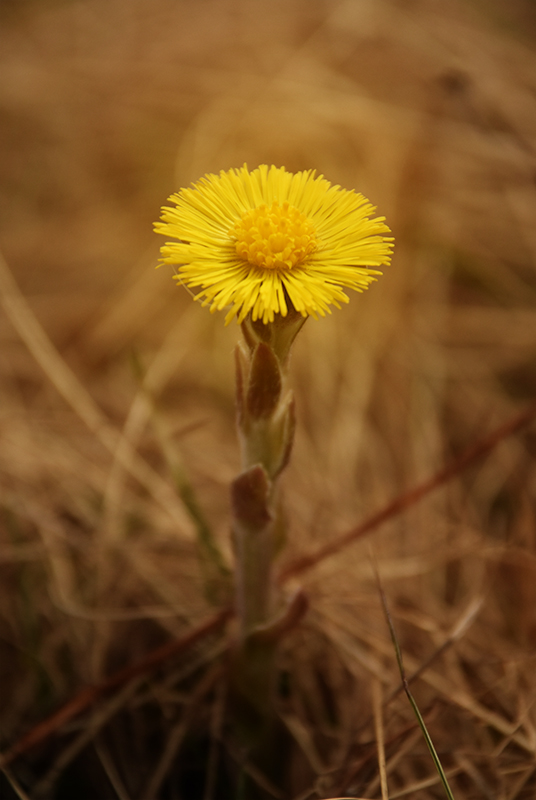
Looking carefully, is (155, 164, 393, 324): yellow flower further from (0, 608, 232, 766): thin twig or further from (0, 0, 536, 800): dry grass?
(0, 608, 232, 766): thin twig

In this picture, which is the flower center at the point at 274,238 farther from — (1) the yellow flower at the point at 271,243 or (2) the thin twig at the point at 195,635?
(2) the thin twig at the point at 195,635

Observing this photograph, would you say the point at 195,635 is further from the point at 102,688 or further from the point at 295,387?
the point at 295,387

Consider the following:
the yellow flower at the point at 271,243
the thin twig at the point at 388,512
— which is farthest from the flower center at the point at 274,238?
the thin twig at the point at 388,512

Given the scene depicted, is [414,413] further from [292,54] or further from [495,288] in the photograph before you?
[292,54]

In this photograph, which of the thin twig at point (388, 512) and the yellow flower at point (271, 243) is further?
the thin twig at point (388, 512)

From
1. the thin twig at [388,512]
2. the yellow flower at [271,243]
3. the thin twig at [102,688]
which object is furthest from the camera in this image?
the thin twig at [388,512]

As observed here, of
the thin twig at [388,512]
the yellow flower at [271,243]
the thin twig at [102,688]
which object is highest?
the yellow flower at [271,243]

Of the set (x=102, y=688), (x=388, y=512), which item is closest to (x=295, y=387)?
(x=388, y=512)
